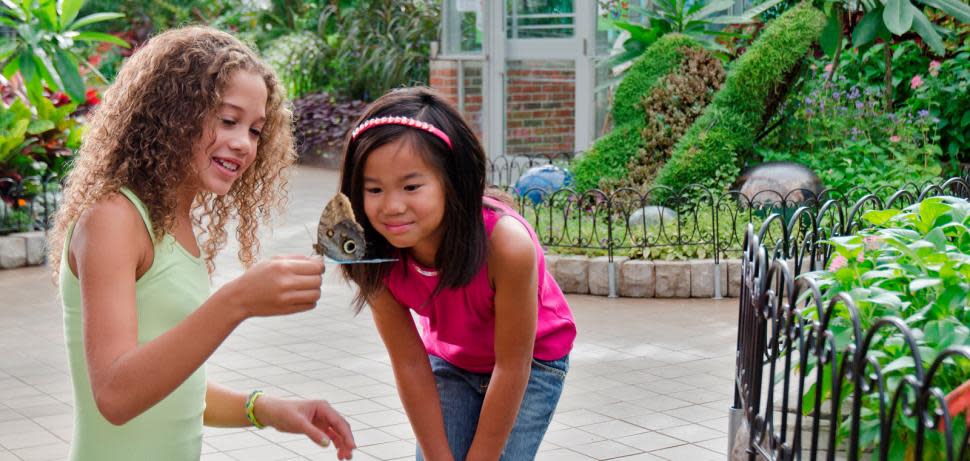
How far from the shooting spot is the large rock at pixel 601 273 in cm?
757

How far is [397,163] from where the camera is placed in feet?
7.95

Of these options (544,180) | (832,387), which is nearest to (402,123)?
(832,387)

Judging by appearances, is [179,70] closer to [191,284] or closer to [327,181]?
[191,284]

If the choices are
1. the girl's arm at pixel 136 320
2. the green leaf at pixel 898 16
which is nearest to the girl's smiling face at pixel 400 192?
the girl's arm at pixel 136 320

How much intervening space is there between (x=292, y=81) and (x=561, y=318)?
1546 centimetres

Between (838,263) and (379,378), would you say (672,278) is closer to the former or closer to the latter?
(379,378)

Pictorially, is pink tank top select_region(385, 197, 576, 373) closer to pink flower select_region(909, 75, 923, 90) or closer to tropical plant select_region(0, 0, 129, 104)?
tropical plant select_region(0, 0, 129, 104)

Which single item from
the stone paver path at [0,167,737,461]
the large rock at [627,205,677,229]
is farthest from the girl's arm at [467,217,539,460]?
the large rock at [627,205,677,229]

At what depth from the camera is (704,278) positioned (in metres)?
7.47

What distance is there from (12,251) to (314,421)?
24.3 feet

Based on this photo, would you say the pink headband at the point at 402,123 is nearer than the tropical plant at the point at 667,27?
Yes

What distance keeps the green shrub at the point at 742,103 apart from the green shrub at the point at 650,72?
1.56 ft

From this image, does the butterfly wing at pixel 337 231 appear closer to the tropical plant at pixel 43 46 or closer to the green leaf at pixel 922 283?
the green leaf at pixel 922 283

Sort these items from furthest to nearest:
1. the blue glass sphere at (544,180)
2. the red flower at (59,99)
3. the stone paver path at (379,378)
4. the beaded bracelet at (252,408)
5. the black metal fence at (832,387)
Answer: the red flower at (59,99) → the blue glass sphere at (544,180) → the stone paver path at (379,378) → the beaded bracelet at (252,408) → the black metal fence at (832,387)
